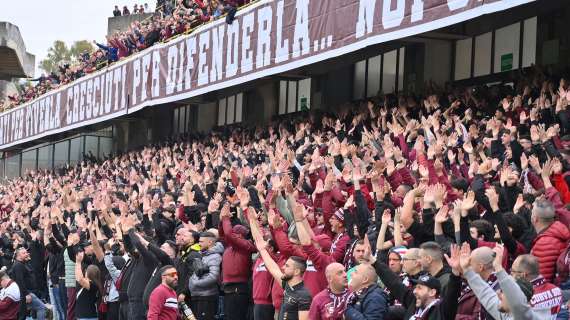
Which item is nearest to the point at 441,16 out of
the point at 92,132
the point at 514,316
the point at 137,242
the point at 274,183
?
the point at 274,183

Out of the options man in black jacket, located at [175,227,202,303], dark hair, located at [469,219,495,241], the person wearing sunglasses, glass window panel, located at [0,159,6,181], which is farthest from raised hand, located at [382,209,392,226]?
glass window panel, located at [0,159,6,181]

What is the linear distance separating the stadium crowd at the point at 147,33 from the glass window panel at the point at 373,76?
307 centimetres

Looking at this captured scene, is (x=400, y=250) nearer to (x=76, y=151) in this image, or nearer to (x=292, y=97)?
(x=292, y=97)

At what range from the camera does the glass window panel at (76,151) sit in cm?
3725

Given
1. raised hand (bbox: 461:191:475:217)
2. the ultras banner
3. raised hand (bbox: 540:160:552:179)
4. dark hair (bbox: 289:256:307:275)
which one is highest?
the ultras banner

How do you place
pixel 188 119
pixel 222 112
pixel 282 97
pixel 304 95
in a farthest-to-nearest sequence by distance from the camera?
pixel 188 119, pixel 222 112, pixel 282 97, pixel 304 95

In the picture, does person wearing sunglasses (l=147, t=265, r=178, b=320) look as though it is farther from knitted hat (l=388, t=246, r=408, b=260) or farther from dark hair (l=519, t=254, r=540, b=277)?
dark hair (l=519, t=254, r=540, b=277)

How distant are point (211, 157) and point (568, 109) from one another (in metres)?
8.88

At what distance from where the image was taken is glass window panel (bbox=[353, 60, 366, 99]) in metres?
21.5

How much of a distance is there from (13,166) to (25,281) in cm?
2836

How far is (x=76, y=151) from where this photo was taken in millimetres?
37750

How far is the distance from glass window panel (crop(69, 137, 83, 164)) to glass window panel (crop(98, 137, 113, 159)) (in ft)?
4.49

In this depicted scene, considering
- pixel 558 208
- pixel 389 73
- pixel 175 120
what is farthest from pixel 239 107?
pixel 558 208

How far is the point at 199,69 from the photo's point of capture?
22875 mm
